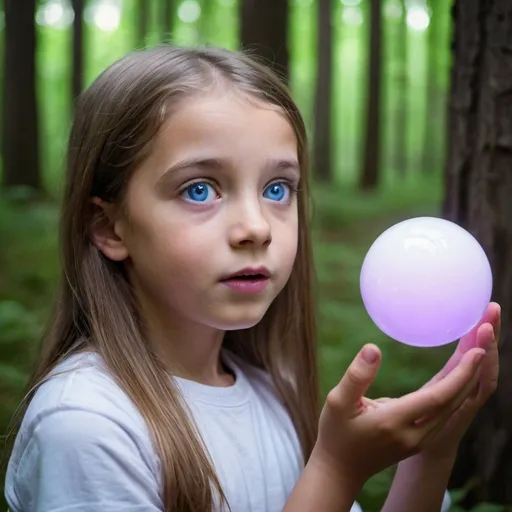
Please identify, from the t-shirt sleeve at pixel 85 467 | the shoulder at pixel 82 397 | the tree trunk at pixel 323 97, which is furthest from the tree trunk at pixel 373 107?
the t-shirt sleeve at pixel 85 467

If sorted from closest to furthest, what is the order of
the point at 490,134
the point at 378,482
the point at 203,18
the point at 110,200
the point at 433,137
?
the point at 110,200 < the point at 490,134 < the point at 378,482 < the point at 203,18 < the point at 433,137

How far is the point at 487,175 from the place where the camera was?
2441 millimetres

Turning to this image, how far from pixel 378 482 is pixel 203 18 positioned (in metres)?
7.10

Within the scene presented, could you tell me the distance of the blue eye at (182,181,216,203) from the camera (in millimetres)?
1562

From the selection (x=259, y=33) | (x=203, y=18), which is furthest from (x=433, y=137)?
(x=259, y=33)

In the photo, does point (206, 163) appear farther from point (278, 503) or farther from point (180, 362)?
point (278, 503)

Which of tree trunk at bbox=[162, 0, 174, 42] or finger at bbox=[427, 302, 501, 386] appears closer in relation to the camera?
finger at bbox=[427, 302, 501, 386]

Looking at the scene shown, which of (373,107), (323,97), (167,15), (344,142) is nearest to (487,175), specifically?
(323,97)

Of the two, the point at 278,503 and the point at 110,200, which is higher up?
the point at 110,200

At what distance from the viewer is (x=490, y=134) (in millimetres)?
2414

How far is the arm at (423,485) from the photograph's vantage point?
1846mm

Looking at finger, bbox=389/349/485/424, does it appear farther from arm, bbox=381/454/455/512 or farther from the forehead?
the forehead

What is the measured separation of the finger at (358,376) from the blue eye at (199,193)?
0.46 metres

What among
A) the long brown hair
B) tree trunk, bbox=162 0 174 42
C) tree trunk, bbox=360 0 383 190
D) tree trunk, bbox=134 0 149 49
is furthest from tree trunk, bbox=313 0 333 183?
the long brown hair
